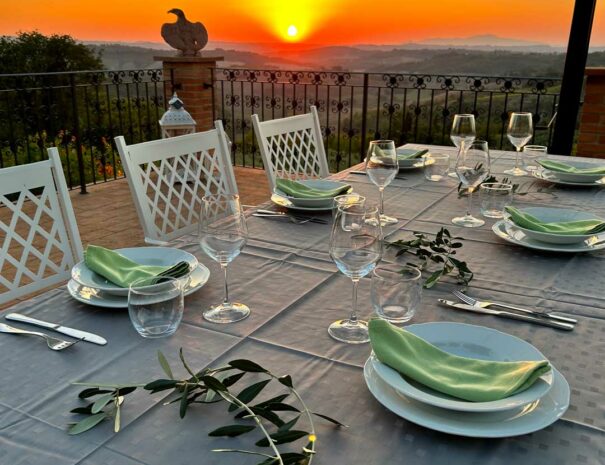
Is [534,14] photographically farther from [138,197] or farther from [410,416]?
[410,416]

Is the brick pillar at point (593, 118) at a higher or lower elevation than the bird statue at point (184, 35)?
lower

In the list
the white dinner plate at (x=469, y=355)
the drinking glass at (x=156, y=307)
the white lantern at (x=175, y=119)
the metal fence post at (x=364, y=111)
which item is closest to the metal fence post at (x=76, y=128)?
the white lantern at (x=175, y=119)

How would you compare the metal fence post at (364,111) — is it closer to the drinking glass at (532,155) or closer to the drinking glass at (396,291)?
the drinking glass at (532,155)

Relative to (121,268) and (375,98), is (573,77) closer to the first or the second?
(375,98)

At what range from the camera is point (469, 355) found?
942 mm

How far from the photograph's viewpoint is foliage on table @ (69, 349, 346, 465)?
2.39ft

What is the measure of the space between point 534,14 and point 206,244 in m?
5.55

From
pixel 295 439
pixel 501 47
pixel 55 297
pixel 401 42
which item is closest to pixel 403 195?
pixel 55 297

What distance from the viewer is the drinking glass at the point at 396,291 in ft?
3.29

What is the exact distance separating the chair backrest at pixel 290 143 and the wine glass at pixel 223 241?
4.24ft

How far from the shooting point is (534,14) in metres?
5.58

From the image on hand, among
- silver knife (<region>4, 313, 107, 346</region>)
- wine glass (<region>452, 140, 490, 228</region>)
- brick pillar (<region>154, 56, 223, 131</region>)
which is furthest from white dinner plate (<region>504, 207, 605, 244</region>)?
brick pillar (<region>154, 56, 223, 131</region>)

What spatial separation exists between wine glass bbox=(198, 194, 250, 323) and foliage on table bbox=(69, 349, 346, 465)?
0.82 feet

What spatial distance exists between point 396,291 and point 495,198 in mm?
829
